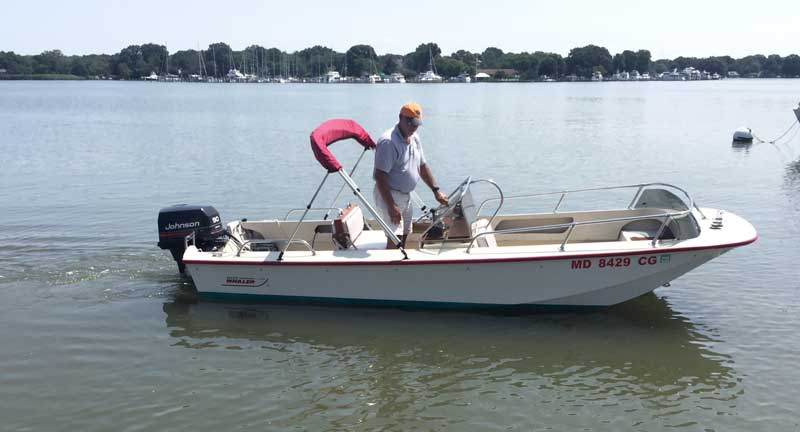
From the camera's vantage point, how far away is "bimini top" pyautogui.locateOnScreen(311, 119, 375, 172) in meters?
8.28

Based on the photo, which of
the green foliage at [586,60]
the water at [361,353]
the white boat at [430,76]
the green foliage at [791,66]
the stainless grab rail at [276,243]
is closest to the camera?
the water at [361,353]

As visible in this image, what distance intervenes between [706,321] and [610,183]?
10.9 meters

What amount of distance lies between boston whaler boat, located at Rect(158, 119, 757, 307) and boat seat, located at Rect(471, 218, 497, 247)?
0.06ft

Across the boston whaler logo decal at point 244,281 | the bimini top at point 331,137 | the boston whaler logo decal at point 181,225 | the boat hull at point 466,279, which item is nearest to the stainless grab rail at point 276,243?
the boat hull at point 466,279

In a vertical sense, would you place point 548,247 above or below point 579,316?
above

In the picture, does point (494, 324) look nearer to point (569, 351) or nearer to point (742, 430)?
point (569, 351)

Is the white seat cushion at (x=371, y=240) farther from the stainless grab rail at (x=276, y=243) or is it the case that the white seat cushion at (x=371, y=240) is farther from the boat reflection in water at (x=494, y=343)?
the boat reflection in water at (x=494, y=343)

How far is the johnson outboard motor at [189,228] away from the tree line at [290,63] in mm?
167893

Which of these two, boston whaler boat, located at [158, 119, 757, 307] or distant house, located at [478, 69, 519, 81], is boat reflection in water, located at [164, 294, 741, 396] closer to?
boston whaler boat, located at [158, 119, 757, 307]

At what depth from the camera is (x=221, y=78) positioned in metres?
176

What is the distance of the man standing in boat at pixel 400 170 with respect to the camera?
8133mm

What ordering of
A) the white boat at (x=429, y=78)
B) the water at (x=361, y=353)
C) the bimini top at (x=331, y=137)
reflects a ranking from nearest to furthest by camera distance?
the water at (x=361, y=353)
the bimini top at (x=331, y=137)
the white boat at (x=429, y=78)

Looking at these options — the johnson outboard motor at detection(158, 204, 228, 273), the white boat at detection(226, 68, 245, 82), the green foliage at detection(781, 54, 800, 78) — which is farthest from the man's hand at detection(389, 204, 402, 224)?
the green foliage at detection(781, 54, 800, 78)

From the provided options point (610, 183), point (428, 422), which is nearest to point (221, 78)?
point (610, 183)
